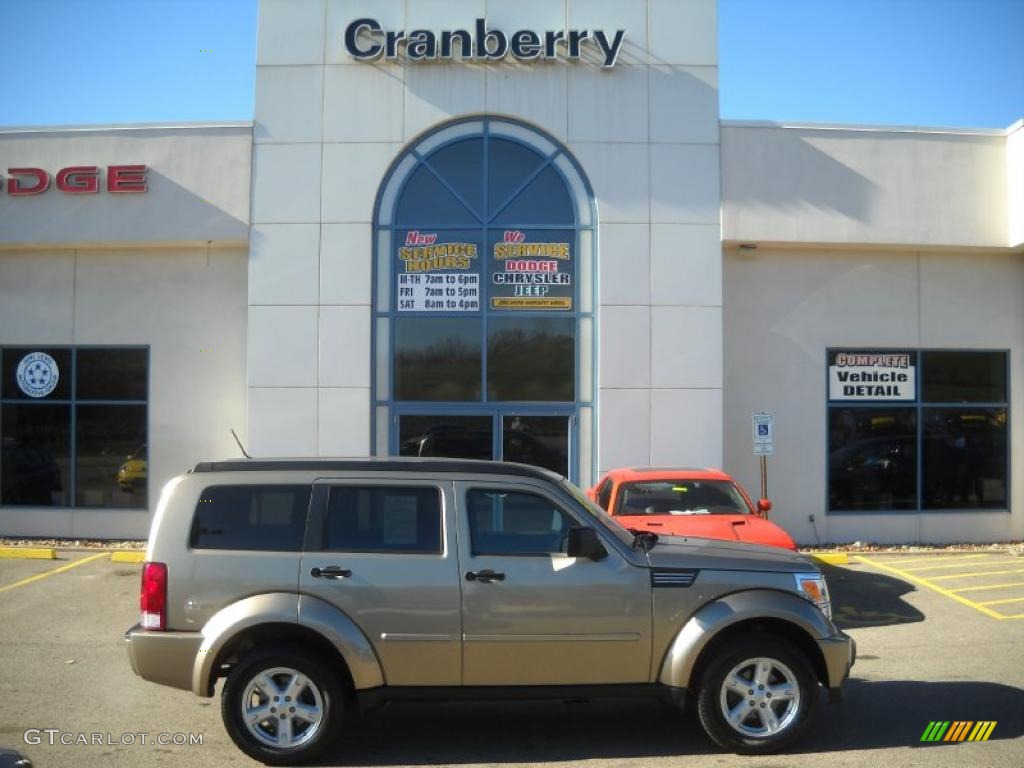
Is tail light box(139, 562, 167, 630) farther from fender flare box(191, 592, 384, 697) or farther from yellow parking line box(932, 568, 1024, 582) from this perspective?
yellow parking line box(932, 568, 1024, 582)

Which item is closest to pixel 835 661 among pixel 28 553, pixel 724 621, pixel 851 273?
pixel 724 621

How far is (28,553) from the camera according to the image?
14117 millimetres

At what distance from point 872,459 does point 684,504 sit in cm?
652

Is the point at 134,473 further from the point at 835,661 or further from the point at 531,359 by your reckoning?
the point at 835,661

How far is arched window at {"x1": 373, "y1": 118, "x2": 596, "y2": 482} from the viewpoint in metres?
14.7

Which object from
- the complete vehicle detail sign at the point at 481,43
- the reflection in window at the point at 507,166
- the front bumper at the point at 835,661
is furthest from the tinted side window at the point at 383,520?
the complete vehicle detail sign at the point at 481,43

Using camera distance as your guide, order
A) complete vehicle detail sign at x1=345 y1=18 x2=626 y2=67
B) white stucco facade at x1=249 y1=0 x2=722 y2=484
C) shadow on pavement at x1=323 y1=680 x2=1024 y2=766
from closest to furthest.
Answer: shadow on pavement at x1=323 y1=680 x2=1024 y2=766 → white stucco facade at x1=249 y1=0 x2=722 y2=484 → complete vehicle detail sign at x1=345 y1=18 x2=626 y2=67

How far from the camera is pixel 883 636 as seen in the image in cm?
946

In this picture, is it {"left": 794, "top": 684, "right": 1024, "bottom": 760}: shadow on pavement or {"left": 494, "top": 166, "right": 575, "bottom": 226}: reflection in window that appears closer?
{"left": 794, "top": 684, "right": 1024, "bottom": 760}: shadow on pavement

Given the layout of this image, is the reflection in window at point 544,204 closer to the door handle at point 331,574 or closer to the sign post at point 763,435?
the sign post at point 763,435

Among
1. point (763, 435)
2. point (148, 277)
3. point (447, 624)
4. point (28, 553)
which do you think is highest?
point (148, 277)

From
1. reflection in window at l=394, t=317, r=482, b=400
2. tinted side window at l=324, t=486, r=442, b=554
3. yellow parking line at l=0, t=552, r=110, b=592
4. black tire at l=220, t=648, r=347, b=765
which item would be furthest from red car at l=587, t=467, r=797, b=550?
yellow parking line at l=0, t=552, r=110, b=592

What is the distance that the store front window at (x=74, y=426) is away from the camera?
1573 cm

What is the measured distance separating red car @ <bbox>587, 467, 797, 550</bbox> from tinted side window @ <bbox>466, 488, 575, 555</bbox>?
3687 millimetres
